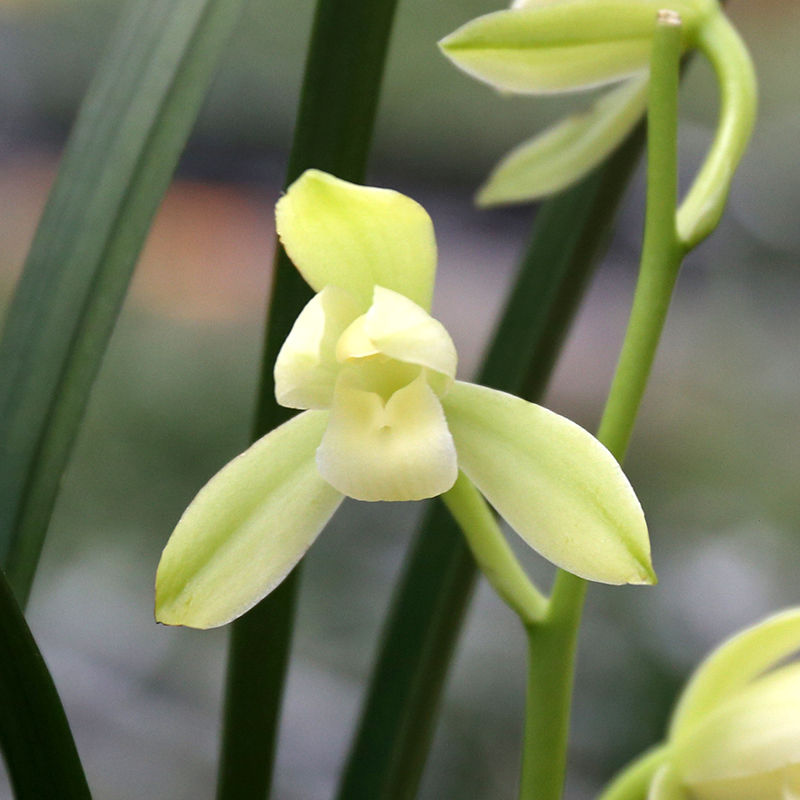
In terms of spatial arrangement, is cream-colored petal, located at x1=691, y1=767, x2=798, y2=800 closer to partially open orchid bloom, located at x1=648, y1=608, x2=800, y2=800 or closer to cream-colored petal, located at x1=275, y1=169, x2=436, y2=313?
partially open orchid bloom, located at x1=648, y1=608, x2=800, y2=800

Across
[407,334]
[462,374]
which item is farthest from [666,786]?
[462,374]

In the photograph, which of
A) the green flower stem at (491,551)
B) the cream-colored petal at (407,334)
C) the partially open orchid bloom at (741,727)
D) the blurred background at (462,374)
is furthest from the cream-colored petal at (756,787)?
the blurred background at (462,374)

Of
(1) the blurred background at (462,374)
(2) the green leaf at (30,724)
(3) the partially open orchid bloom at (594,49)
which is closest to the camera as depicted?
(2) the green leaf at (30,724)

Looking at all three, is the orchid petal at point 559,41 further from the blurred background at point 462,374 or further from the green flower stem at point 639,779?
the blurred background at point 462,374

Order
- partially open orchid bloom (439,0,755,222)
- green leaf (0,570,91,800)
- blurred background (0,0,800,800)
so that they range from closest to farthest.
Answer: green leaf (0,570,91,800) → partially open orchid bloom (439,0,755,222) → blurred background (0,0,800,800)

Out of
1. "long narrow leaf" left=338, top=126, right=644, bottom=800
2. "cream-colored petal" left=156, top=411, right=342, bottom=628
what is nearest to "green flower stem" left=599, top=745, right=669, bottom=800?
"long narrow leaf" left=338, top=126, right=644, bottom=800

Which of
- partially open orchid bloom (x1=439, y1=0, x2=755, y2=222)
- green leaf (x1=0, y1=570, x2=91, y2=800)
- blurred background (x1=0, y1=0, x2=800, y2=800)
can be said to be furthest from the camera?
blurred background (x1=0, y1=0, x2=800, y2=800)

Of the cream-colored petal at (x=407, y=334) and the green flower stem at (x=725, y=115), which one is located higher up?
the green flower stem at (x=725, y=115)
